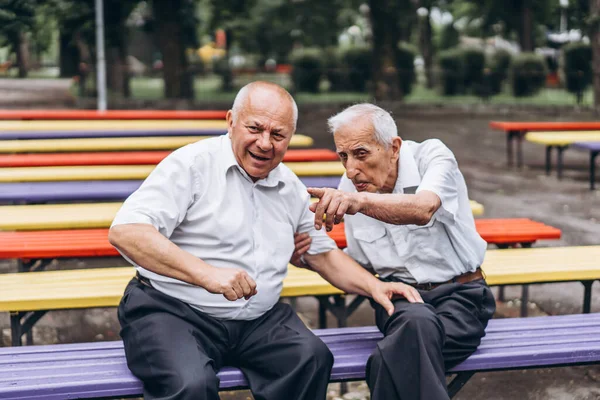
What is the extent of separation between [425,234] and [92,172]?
4.49m

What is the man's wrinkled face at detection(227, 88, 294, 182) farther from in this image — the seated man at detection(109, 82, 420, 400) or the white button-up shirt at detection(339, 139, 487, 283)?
the white button-up shirt at detection(339, 139, 487, 283)

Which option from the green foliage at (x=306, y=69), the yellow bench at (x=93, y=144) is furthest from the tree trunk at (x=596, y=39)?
the yellow bench at (x=93, y=144)

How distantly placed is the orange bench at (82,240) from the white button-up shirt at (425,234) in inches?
60.1

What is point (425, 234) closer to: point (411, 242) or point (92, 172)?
point (411, 242)

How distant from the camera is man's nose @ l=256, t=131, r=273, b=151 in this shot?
328cm

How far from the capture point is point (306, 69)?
86.4 ft

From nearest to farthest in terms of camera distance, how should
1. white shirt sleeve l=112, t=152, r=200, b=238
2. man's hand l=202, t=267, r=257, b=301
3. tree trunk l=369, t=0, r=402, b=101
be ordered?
1. man's hand l=202, t=267, r=257, b=301
2. white shirt sleeve l=112, t=152, r=200, b=238
3. tree trunk l=369, t=0, r=402, b=101

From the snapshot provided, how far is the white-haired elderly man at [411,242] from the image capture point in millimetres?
3154

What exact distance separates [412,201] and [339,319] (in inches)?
57.6

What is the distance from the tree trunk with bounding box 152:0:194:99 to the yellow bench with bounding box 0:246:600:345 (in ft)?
54.7

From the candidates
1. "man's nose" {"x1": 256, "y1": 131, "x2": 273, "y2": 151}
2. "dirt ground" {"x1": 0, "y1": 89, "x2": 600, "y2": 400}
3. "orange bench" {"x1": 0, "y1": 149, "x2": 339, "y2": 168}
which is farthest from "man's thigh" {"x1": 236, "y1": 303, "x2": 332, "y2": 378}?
"orange bench" {"x1": 0, "y1": 149, "x2": 339, "y2": 168}

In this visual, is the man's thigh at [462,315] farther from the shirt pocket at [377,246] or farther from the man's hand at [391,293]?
the shirt pocket at [377,246]

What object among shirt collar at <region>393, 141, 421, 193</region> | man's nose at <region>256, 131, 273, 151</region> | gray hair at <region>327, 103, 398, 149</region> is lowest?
shirt collar at <region>393, 141, 421, 193</region>

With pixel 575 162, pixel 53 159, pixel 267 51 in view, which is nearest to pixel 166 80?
pixel 575 162
